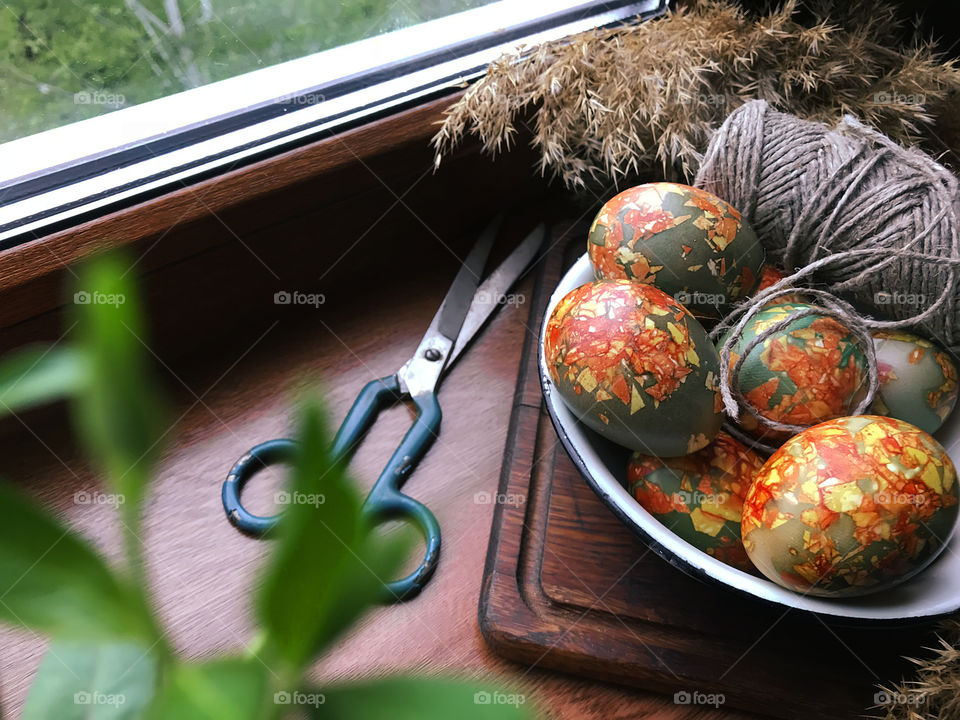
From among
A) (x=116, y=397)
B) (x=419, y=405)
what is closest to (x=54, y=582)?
(x=116, y=397)

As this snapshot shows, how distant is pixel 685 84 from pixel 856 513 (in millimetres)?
389

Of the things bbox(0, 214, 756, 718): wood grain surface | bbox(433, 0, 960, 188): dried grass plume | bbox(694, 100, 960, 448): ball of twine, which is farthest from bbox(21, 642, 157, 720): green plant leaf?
bbox(433, 0, 960, 188): dried grass plume

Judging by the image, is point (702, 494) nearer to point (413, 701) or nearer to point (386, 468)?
point (386, 468)

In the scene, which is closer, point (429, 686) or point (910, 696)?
point (429, 686)

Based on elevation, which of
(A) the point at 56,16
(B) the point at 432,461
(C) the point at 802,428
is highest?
(A) the point at 56,16

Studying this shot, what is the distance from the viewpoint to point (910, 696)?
41 centimetres

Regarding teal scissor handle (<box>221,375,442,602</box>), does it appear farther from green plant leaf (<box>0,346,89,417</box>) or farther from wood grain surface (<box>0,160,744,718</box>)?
green plant leaf (<box>0,346,89,417</box>)

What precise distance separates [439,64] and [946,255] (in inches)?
17.7

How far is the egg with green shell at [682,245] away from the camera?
494 millimetres

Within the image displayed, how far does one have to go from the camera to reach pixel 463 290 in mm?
626

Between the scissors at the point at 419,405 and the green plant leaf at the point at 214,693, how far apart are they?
35 cm

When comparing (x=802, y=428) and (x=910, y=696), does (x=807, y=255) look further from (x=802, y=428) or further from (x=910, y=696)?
(x=910, y=696)

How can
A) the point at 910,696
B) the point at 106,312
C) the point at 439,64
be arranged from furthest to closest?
the point at 439,64 < the point at 910,696 < the point at 106,312

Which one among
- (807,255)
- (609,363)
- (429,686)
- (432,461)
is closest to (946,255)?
(807,255)
